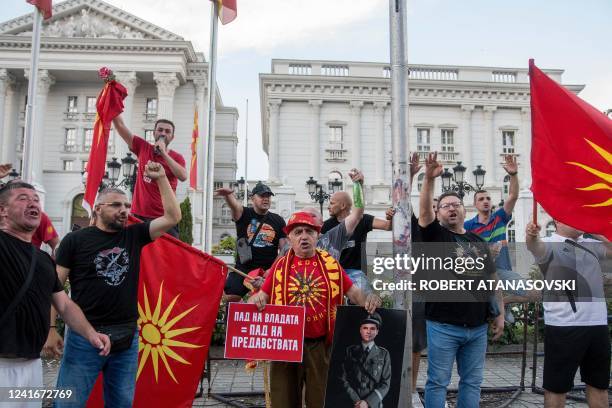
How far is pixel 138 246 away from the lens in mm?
3926

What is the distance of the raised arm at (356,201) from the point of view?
16.5 ft

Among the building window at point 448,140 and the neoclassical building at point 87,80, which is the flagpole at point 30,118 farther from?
the building window at point 448,140

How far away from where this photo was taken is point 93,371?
3664mm

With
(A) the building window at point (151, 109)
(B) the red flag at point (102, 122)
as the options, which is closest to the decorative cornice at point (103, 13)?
(A) the building window at point (151, 109)

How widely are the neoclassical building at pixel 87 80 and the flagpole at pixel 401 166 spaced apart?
116 ft

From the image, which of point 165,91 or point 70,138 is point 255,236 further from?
point 70,138

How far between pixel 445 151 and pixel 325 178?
35.6 ft

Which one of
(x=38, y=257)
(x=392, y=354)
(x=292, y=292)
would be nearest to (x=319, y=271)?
(x=292, y=292)

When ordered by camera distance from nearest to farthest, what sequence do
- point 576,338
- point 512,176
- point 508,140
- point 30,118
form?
point 576,338
point 512,176
point 30,118
point 508,140

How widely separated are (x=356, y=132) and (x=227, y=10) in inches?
1229

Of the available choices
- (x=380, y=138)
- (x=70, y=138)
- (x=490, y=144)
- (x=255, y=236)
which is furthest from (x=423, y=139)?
(x=255, y=236)

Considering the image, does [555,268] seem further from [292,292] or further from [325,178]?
[325,178]

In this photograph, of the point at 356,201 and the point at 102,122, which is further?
the point at 102,122

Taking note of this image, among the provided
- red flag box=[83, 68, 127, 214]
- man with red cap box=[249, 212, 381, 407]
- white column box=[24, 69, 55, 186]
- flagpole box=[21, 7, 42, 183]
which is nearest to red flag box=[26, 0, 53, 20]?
flagpole box=[21, 7, 42, 183]
